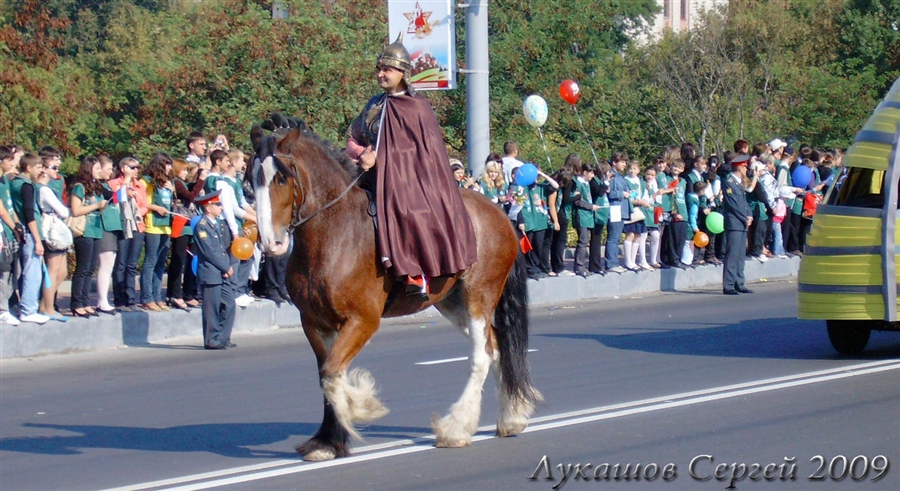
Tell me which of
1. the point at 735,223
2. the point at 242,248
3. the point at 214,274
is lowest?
the point at 214,274

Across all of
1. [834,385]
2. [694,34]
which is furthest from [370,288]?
[694,34]

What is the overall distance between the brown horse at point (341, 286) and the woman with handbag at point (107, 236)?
777cm

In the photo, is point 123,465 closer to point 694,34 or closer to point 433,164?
point 433,164

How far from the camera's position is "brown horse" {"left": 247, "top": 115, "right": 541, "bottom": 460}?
7.88 metres

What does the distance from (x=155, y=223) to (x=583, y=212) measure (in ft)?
24.1

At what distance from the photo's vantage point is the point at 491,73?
129ft

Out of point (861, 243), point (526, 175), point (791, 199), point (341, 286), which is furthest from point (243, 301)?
point (791, 199)

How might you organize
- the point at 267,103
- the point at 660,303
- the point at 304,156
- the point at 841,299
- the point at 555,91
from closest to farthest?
the point at 304,156
the point at 841,299
the point at 660,303
the point at 267,103
the point at 555,91

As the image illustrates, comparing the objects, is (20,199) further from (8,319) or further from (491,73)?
(491,73)

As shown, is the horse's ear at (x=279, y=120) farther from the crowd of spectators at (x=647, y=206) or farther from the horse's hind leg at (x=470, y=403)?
the crowd of spectators at (x=647, y=206)

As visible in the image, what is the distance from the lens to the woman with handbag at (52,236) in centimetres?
1489

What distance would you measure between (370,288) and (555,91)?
108ft

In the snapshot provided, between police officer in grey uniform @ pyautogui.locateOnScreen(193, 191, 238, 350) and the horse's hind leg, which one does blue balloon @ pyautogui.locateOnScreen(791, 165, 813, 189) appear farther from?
the horse's hind leg

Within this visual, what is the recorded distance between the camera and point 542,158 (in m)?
31.8
